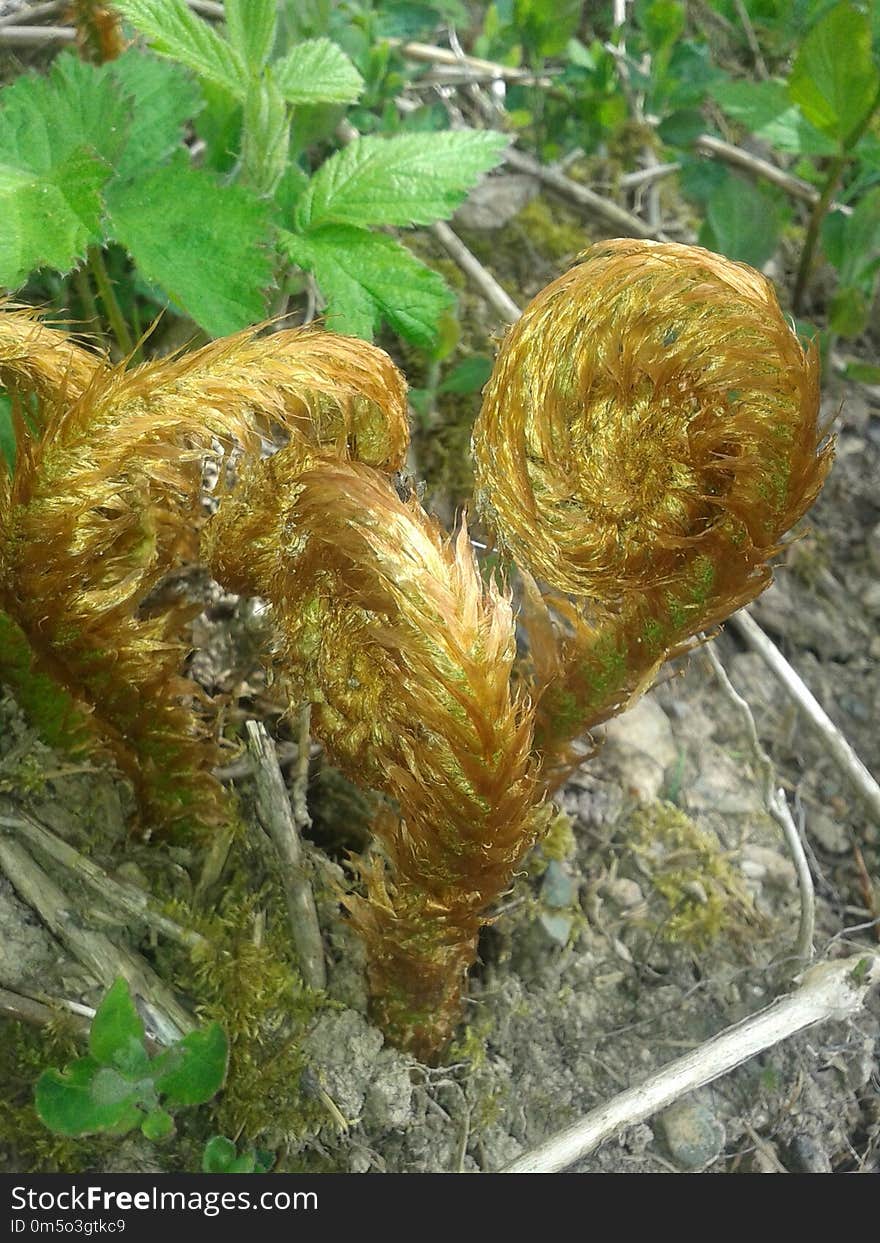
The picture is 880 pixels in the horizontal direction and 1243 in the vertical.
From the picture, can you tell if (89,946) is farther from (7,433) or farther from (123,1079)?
(7,433)

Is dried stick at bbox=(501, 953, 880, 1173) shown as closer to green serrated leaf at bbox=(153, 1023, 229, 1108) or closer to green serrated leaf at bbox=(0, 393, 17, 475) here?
green serrated leaf at bbox=(153, 1023, 229, 1108)

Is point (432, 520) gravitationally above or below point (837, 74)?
below

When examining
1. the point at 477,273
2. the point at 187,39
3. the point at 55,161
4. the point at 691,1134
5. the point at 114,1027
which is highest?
the point at 187,39

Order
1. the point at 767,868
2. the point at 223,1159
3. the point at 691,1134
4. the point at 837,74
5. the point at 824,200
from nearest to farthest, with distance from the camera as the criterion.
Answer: the point at 223,1159
the point at 691,1134
the point at 767,868
the point at 837,74
the point at 824,200

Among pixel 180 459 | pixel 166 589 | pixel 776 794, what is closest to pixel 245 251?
pixel 180 459

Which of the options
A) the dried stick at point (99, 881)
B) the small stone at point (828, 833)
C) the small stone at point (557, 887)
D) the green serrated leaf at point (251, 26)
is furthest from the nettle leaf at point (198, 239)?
the small stone at point (828, 833)

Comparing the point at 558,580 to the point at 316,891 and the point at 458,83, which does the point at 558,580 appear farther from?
the point at 458,83

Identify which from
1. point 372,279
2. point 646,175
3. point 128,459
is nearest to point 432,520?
point 128,459

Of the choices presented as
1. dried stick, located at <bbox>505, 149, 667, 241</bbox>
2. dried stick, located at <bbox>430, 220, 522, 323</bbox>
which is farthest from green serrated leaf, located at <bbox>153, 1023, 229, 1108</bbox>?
dried stick, located at <bbox>505, 149, 667, 241</bbox>
